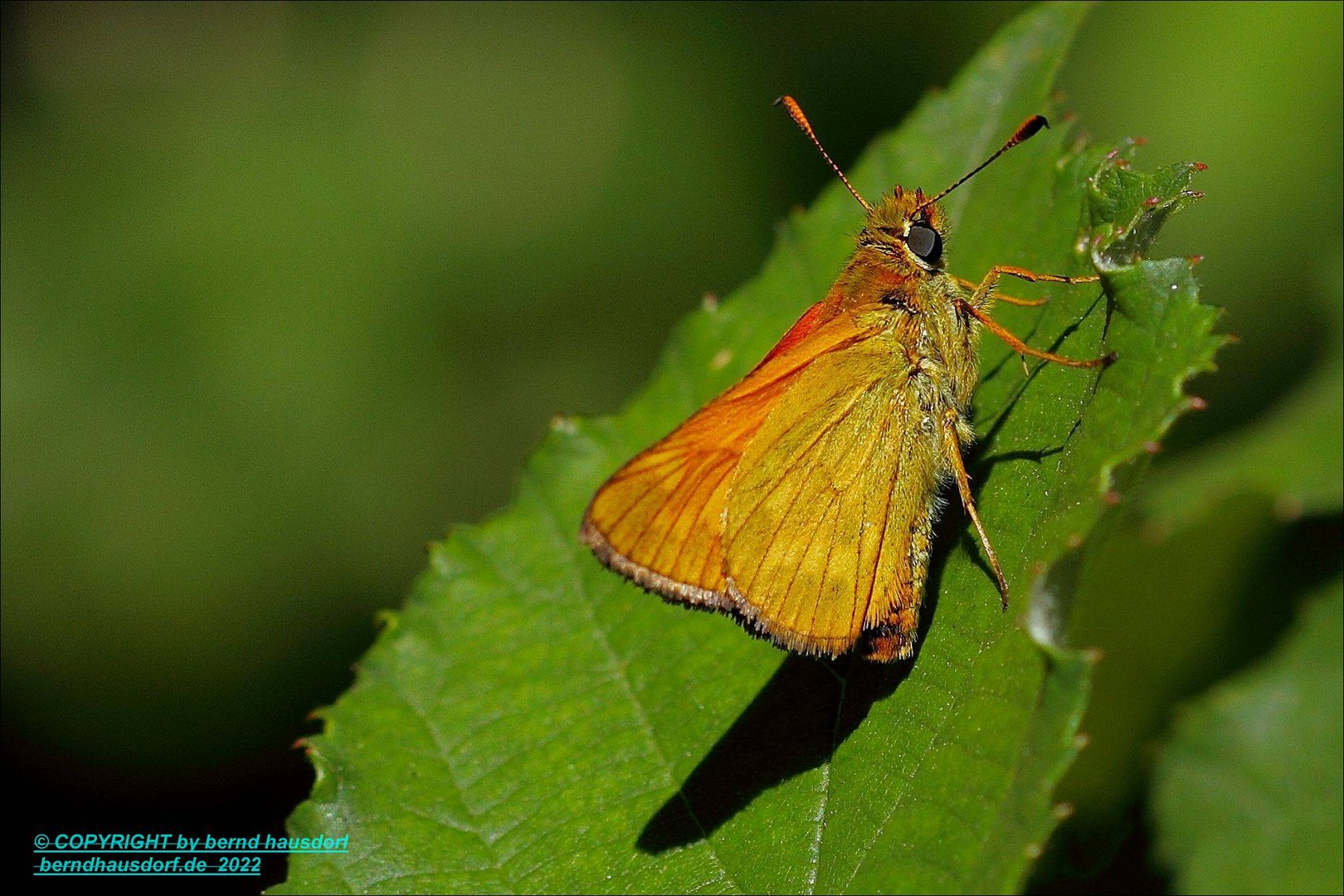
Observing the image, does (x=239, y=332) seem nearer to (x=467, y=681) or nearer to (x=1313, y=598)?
(x=467, y=681)

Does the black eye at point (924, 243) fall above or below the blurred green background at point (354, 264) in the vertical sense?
below

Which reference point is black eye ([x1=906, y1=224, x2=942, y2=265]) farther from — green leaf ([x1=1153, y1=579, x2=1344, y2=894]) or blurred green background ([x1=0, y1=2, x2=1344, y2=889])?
blurred green background ([x1=0, y1=2, x2=1344, y2=889])

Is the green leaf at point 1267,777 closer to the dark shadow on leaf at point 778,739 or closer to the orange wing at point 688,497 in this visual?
the dark shadow on leaf at point 778,739

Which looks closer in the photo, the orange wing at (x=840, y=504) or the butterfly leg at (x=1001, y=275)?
the orange wing at (x=840, y=504)

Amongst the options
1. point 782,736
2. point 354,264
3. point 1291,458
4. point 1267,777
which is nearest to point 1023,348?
point 782,736

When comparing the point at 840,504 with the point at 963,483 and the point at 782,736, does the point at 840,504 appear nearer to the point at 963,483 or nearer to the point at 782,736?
the point at 963,483

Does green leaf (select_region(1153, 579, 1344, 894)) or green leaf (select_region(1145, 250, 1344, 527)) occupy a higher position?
green leaf (select_region(1145, 250, 1344, 527))

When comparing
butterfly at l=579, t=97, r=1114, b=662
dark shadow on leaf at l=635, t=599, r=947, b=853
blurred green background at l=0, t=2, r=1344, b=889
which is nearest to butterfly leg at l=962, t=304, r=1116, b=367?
butterfly at l=579, t=97, r=1114, b=662

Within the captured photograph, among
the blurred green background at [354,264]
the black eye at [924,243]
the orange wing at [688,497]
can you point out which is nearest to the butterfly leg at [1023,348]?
the black eye at [924,243]
